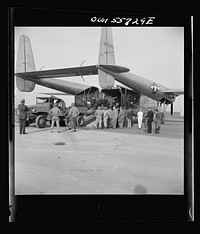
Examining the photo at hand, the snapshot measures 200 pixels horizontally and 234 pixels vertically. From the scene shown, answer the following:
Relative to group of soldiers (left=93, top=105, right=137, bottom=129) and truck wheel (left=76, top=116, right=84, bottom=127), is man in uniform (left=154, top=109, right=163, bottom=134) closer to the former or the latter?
group of soldiers (left=93, top=105, right=137, bottom=129)

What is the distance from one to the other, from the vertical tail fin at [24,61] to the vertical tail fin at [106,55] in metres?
1.15

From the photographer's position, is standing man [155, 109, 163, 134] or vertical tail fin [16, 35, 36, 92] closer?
vertical tail fin [16, 35, 36, 92]

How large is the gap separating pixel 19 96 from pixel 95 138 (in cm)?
142

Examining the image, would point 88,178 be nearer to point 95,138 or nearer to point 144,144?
point 95,138

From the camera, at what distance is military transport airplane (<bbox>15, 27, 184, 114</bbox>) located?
3.07 m

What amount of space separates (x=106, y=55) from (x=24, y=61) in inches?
52.4

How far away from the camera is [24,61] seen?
10.0 feet

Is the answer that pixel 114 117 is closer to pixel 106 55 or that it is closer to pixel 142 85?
pixel 142 85

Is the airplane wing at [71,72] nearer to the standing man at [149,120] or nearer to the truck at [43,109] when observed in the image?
the truck at [43,109]

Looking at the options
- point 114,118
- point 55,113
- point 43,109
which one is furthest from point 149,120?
point 43,109

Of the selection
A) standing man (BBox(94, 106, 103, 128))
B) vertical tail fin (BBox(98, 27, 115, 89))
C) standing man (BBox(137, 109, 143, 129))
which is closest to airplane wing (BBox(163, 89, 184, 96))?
standing man (BBox(137, 109, 143, 129))

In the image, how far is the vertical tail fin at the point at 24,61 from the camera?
2.99 m

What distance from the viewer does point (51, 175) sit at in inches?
120

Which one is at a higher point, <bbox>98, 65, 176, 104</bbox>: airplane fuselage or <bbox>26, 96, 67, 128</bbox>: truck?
<bbox>98, 65, 176, 104</bbox>: airplane fuselage
